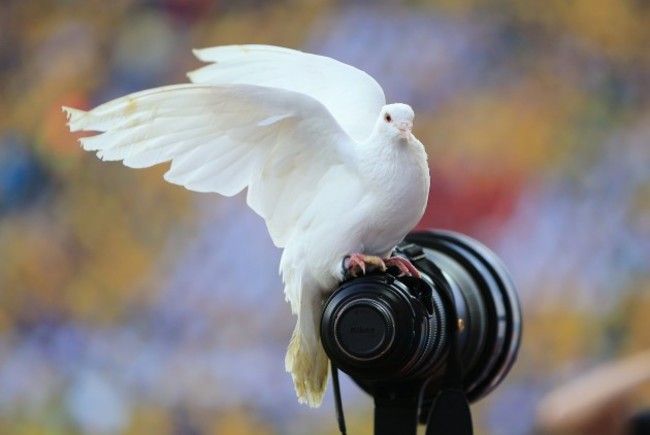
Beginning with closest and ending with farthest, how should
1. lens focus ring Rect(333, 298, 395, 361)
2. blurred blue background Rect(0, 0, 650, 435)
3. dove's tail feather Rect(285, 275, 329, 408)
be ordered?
lens focus ring Rect(333, 298, 395, 361) → dove's tail feather Rect(285, 275, 329, 408) → blurred blue background Rect(0, 0, 650, 435)

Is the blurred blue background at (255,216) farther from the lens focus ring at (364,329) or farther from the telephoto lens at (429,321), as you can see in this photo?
the lens focus ring at (364,329)

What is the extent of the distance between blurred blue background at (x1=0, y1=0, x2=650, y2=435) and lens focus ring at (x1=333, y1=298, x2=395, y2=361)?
1079 millimetres

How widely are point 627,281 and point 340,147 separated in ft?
3.53

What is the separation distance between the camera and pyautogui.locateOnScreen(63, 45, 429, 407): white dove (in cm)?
72

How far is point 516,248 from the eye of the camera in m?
1.72

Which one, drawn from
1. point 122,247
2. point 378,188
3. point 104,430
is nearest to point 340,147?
point 378,188

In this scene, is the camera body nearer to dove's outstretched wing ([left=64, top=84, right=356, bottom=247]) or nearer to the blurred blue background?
dove's outstretched wing ([left=64, top=84, right=356, bottom=247])

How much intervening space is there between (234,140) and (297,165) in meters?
0.06

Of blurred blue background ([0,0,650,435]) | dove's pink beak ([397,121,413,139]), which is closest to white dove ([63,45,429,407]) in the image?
dove's pink beak ([397,121,413,139])

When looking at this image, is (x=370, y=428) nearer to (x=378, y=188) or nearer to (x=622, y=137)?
(x=622, y=137)

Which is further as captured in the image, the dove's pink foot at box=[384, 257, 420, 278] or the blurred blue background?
the blurred blue background

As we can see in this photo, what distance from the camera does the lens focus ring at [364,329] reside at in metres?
0.66

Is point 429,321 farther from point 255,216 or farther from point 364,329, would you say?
point 255,216

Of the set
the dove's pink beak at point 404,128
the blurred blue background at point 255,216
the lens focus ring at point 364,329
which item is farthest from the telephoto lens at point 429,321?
the blurred blue background at point 255,216
